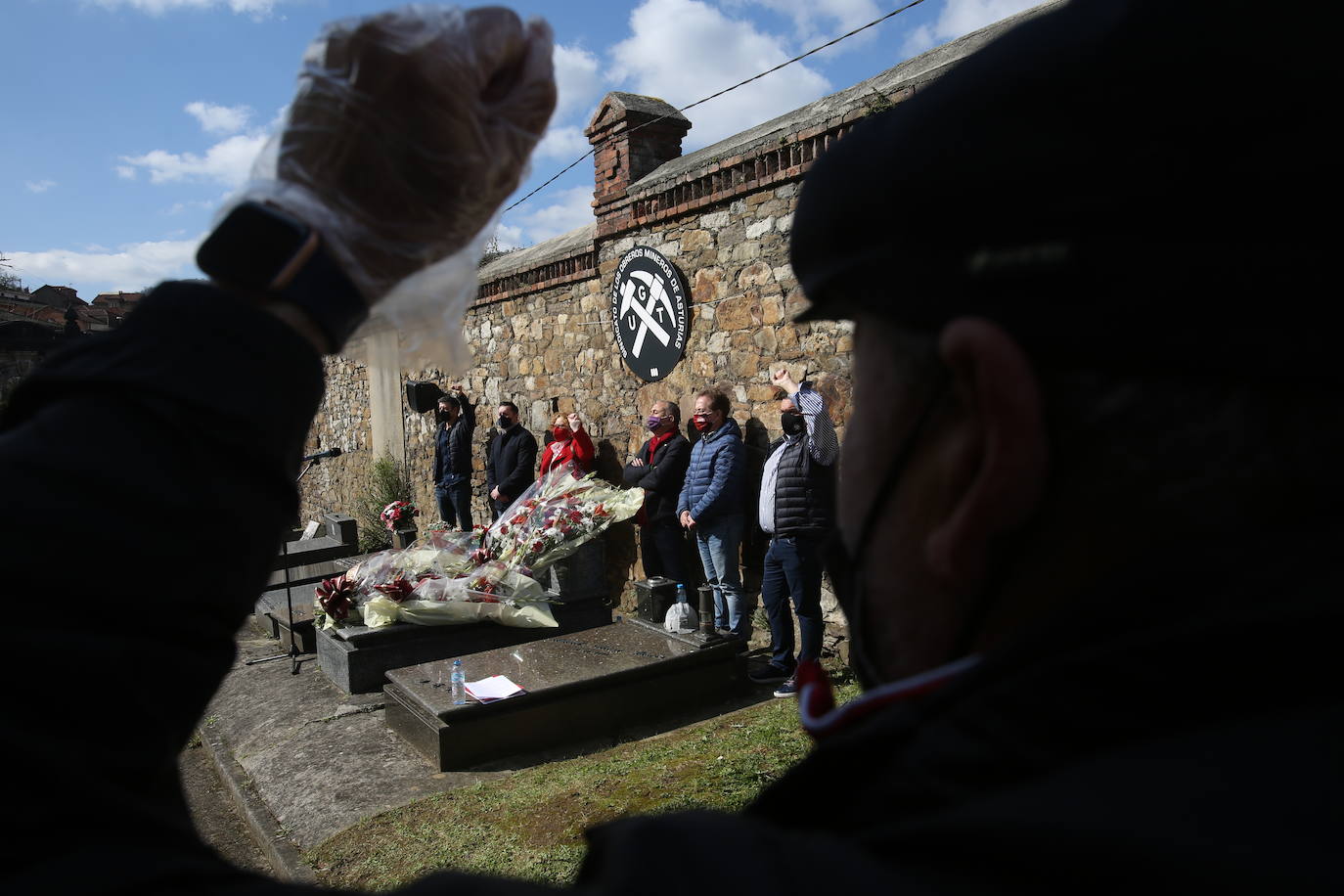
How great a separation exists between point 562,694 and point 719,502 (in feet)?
6.58

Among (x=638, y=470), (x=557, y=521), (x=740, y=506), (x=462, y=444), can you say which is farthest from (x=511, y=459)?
(x=740, y=506)

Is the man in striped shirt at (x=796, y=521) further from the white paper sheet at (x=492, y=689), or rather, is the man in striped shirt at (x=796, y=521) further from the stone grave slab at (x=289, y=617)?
the stone grave slab at (x=289, y=617)

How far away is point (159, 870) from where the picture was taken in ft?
1.75

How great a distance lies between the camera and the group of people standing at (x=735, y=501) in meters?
5.86

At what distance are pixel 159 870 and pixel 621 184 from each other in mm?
8430

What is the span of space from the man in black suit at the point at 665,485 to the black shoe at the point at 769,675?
143cm

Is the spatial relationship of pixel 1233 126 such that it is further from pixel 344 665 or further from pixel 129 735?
pixel 344 665

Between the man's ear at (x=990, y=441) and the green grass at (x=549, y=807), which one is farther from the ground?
the man's ear at (x=990, y=441)

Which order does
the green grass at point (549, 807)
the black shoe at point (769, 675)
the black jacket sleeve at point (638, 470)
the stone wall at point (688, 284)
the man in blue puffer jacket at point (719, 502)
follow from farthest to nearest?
the black jacket sleeve at point (638, 470)
the man in blue puffer jacket at point (719, 502)
the stone wall at point (688, 284)
the black shoe at point (769, 675)
the green grass at point (549, 807)

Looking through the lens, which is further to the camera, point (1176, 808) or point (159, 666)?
point (159, 666)

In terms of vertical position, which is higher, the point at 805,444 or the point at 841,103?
the point at 841,103

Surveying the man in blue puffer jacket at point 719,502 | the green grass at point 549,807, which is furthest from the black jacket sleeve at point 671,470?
the green grass at point 549,807

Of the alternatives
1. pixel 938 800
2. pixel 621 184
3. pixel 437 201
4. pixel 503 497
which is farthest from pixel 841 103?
pixel 938 800

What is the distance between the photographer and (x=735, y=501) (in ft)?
21.5
